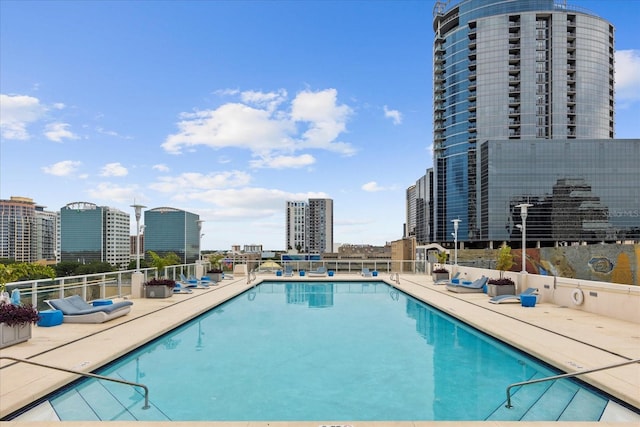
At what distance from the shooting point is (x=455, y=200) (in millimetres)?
81312

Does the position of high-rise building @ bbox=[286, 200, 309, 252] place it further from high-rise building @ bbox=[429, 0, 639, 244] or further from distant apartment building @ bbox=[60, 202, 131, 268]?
high-rise building @ bbox=[429, 0, 639, 244]

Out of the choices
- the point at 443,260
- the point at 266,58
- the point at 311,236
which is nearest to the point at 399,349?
the point at 443,260

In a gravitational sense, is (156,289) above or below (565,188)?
below

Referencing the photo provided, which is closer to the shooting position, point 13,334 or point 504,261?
point 13,334

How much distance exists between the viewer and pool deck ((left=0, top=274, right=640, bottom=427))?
512cm

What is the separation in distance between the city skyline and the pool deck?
667 cm

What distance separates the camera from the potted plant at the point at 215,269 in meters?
22.3

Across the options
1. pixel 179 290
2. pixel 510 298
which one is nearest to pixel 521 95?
pixel 510 298

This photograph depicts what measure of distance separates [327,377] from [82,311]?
22.5 ft

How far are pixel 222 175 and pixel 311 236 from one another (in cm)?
12037

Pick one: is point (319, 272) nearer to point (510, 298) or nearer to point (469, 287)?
point (469, 287)

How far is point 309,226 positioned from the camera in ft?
522

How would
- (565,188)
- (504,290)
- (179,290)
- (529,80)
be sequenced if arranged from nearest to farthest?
(504,290)
(179,290)
(565,188)
(529,80)

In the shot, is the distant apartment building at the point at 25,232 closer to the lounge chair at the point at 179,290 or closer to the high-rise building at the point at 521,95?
the high-rise building at the point at 521,95
